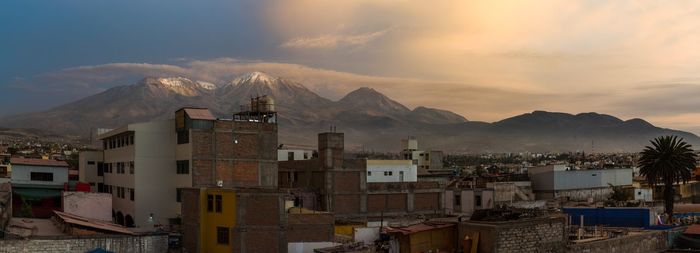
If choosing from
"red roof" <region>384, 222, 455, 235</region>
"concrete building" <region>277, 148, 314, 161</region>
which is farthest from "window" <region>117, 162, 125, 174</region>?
"red roof" <region>384, 222, 455, 235</region>

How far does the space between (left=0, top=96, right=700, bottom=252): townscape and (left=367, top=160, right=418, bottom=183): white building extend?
18 centimetres

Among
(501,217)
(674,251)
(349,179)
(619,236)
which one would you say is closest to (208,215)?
(501,217)

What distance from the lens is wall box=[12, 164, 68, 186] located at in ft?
155

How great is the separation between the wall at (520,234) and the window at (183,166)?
24256mm

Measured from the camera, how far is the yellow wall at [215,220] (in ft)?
115

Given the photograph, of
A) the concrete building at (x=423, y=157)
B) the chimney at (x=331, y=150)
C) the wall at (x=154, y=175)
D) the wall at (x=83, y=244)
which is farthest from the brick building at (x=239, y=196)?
the concrete building at (x=423, y=157)

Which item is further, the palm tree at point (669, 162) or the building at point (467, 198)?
the building at point (467, 198)

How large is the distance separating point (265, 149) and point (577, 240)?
979 inches

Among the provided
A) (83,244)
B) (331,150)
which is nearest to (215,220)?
(83,244)

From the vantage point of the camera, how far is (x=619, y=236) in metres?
33.4

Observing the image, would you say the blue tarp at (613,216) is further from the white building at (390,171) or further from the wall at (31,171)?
the white building at (390,171)

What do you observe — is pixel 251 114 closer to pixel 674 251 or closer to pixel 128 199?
pixel 128 199

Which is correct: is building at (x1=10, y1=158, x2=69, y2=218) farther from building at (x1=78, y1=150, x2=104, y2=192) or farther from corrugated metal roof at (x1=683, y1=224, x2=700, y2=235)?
corrugated metal roof at (x1=683, y1=224, x2=700, y2=235)

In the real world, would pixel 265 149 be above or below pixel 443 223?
above
